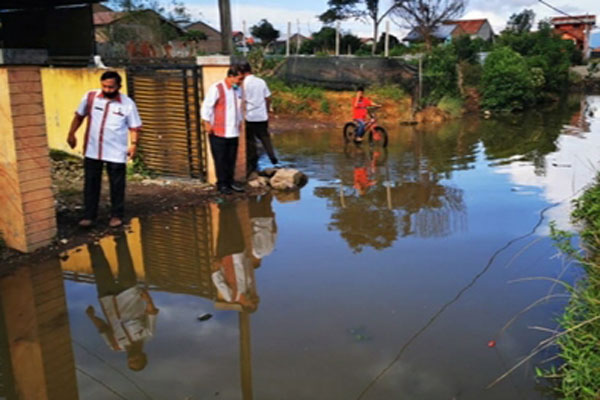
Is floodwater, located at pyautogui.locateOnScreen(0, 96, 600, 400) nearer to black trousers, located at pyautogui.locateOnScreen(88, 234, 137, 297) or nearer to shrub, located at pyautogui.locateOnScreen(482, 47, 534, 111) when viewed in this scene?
black trousers, located at pyautogui.locateOnScreen(88, 234, 137, 297)

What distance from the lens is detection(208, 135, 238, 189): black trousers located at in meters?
7.92

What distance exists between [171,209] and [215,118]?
4.42ft

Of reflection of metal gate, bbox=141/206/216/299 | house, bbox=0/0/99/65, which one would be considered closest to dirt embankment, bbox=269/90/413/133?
house, bbox=0/0/99/65

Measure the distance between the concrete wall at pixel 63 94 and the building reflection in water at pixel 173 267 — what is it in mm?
3380

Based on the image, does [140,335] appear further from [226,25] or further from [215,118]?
[226,25]

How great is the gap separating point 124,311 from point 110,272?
0.93 metres

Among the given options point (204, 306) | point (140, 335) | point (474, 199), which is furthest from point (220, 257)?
point (474, 199)

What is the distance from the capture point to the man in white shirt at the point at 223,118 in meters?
7.70

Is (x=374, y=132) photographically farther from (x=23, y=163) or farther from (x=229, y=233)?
(x=23, y=163)

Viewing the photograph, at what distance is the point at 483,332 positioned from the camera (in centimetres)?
423

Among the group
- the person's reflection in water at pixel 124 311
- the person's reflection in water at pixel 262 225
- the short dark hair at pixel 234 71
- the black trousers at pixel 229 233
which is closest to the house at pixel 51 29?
the short dark hair at pixel 234 71

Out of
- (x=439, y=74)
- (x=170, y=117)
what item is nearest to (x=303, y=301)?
(x=170, y=117)

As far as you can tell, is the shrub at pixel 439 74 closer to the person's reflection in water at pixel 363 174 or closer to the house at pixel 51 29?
the person's reflection in water at pixel 363 174

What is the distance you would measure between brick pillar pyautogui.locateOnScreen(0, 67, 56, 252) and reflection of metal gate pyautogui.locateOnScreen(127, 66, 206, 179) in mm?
2692
